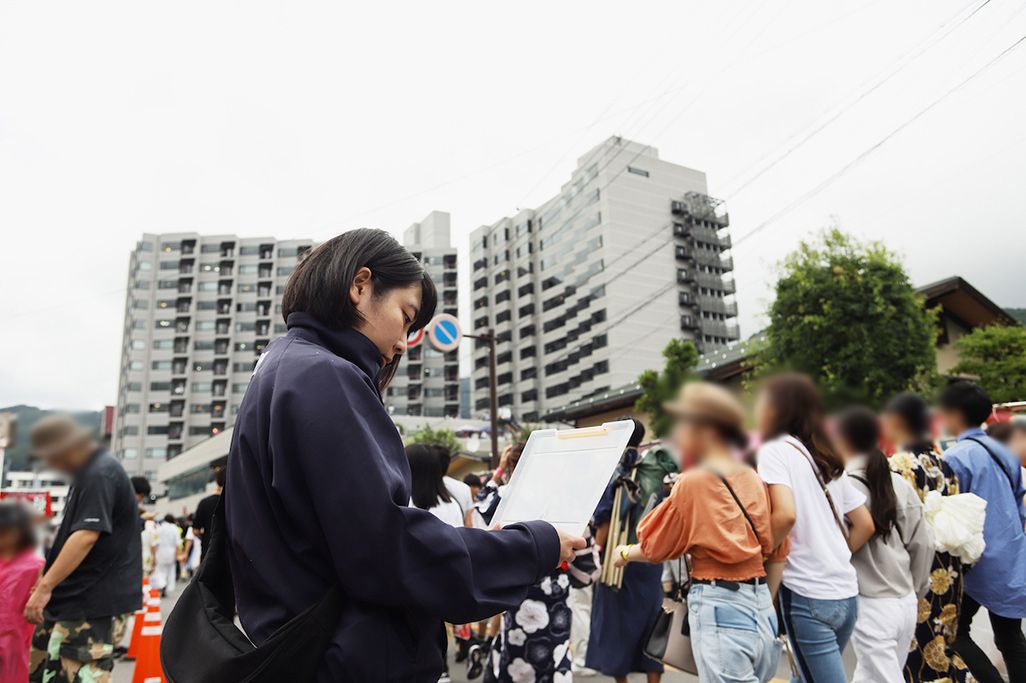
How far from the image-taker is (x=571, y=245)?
77500mm

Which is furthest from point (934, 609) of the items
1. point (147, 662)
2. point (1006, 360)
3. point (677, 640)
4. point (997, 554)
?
point (1006, 360)

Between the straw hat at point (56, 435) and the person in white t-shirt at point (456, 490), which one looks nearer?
the straw hat at point (56, 435)

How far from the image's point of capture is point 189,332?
8088 cm

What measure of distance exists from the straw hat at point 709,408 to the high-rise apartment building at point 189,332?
7927 cm

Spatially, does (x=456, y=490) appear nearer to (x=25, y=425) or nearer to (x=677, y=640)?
(x=677, y=640)

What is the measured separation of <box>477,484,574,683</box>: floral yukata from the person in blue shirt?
265 centimetres

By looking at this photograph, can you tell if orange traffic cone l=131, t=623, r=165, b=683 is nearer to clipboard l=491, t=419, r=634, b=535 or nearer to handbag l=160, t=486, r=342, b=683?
handbag l=160, t=486, r=342, b=683

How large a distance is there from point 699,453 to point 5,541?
241 cm

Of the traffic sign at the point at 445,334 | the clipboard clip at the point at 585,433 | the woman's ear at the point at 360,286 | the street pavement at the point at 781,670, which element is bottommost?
the street pavement at the point at 781,670

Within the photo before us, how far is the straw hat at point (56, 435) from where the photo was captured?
6.32ft

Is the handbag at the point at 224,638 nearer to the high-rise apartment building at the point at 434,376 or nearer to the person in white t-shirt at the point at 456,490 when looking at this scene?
the person in white t-shirt at the point at 456,490

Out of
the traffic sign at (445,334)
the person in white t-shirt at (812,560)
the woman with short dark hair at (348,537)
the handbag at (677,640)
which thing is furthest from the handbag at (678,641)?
the traffic sign at (445,334)

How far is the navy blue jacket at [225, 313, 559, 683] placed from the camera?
1.28 m

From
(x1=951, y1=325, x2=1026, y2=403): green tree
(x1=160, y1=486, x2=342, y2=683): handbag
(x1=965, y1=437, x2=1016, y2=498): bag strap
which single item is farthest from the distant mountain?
(x1=951, y1=325, x2=1026, y2=403): green tree
